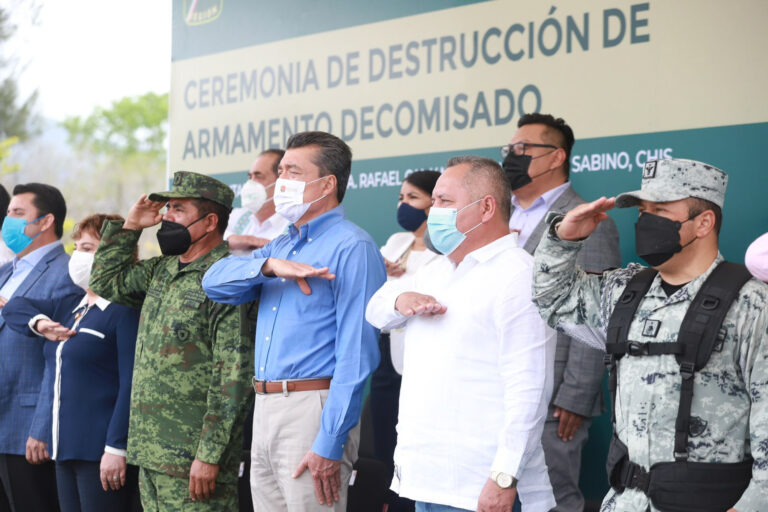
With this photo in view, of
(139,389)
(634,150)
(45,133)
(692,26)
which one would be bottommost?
(139,389)

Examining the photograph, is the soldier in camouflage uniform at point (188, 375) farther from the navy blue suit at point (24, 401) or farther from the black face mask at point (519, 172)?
the black face mask at point (519, 172)

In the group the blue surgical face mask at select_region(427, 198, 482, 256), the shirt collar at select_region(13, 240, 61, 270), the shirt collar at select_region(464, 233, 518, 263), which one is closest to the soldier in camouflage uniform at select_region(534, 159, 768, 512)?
the shirt collar at select_region(464, 233, 518, 263)

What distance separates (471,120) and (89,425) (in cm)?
271

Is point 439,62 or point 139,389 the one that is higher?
point 439,62

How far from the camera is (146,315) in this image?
4.21m

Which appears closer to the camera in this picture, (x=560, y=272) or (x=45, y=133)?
(x=560, y=272)

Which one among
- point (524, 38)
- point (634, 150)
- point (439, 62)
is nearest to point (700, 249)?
point (634, 150)

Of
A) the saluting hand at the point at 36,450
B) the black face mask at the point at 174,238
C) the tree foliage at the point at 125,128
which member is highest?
the tree foliage at the point at 125,128

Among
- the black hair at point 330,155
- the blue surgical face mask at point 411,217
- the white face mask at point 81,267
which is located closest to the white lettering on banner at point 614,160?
the blue surgical face mask at point 411,217

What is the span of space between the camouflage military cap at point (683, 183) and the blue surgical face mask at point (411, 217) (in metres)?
2.38

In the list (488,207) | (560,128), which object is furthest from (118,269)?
(560,128)

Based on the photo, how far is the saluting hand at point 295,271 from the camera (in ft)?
11.7

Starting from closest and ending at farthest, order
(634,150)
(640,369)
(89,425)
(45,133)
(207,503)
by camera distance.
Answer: (640,369) < (207,503) < (89,425) < (634,150) < (45,133)

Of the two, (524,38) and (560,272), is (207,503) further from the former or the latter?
(524,38)
